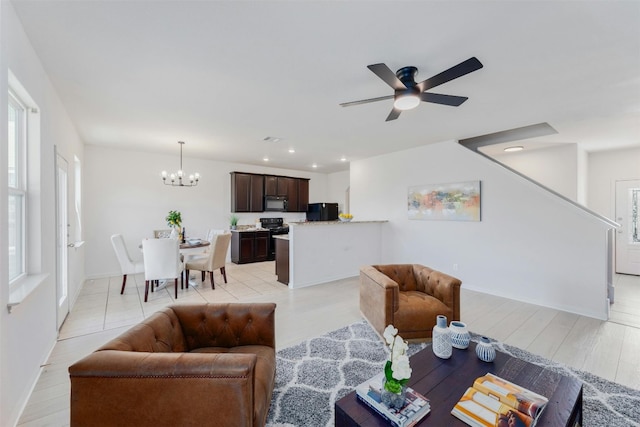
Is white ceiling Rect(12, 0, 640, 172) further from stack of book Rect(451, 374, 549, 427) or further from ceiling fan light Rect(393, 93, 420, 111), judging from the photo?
stack of book Rect(451, 374, 549, 427)

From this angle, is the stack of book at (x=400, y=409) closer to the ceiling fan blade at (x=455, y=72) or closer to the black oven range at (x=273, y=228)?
the ceiling fan blade at (x=455, y=72)

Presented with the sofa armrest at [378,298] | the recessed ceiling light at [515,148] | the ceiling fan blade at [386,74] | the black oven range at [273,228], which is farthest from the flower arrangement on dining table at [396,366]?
the black oven range at [273,228]

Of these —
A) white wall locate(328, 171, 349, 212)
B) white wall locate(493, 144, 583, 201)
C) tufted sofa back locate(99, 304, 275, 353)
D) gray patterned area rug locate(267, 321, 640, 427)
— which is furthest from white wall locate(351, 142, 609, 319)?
tufted sofa back locate(99, 304, 275, 353)

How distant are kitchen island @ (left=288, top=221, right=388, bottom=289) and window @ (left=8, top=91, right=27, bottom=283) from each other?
3200mm

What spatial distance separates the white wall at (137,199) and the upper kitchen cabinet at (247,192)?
0.80ft

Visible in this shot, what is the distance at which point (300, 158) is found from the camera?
654 cm

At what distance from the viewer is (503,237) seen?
14.0ft

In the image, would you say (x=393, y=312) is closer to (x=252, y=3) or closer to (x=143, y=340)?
(x=143, y=340)

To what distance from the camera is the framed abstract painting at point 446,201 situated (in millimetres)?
4555

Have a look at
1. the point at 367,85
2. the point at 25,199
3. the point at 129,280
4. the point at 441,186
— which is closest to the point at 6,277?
the point at 25,199

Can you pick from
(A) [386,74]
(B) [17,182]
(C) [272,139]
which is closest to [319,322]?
(A) [386,74]

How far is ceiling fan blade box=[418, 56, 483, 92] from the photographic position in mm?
1897

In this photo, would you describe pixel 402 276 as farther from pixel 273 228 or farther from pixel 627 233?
pixel 627 233

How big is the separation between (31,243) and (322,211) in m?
6.47
